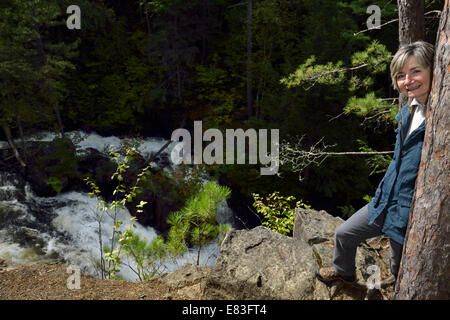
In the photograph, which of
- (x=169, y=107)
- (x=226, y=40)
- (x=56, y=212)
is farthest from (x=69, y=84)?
(x=226, y=40)

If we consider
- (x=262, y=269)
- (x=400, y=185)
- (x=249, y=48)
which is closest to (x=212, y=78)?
(x=249, y=48)

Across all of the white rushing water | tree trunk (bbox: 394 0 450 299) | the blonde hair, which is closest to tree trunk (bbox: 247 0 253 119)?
the white rushing water

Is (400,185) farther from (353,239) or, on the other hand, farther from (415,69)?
(415,69)

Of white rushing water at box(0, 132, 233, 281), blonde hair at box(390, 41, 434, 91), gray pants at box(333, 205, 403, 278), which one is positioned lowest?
white rushing water at box(0, 132, 233, 281)

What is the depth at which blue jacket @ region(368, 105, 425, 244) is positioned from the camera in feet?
6.22

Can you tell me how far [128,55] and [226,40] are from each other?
4716 mm

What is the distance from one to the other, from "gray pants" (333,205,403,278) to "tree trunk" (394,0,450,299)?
0.71ft

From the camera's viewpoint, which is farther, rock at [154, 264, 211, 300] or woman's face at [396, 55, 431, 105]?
rock at [154, 264, 211, 300]

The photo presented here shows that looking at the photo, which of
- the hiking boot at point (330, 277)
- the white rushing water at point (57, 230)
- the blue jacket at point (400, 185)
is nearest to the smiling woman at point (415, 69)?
the blue jacket at point (400, 185)

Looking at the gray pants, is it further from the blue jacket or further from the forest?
the forest

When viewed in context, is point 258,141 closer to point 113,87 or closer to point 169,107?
point 169,107

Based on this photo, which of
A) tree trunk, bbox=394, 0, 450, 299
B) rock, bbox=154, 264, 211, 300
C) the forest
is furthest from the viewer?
the forest

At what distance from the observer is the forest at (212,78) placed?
8875 mm

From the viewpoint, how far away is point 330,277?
254 centimetres
